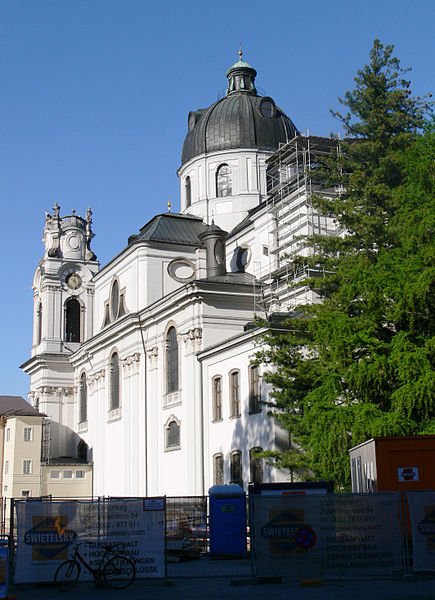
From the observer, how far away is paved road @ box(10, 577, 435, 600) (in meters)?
14.8

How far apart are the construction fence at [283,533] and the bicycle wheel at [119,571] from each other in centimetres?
33

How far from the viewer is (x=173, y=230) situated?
5316 centimetres

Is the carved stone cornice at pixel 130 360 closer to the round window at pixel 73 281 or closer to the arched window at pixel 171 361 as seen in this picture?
the arched window at pixel 171 361

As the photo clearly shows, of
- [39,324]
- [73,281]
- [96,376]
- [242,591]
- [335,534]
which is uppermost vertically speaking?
[73,281]

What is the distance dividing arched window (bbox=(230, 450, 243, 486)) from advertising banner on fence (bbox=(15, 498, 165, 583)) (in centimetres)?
2188

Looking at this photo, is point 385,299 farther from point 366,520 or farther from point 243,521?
point 366,520

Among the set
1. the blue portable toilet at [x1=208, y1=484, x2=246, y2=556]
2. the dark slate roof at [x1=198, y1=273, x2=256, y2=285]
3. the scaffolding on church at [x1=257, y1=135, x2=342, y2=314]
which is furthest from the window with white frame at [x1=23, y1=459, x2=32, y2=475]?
the blue portable toilet at [x1=208, y1=484, x2=246, y2=556]

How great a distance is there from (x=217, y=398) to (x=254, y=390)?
14.0ft

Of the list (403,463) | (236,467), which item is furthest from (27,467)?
(403,463)

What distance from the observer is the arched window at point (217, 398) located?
42.3m

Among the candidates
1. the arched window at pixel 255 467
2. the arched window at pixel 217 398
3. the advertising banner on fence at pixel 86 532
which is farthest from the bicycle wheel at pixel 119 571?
the arched window at pixel 217 398

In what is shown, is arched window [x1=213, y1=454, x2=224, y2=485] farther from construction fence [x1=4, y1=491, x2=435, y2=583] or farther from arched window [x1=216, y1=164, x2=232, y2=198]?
construction fence [x1=4, y1=491, x2=435, y2=583]

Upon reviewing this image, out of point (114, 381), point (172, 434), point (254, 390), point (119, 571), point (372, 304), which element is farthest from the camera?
point (114, 381)

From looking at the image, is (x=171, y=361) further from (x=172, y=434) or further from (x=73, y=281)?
(x=73, y=281)
